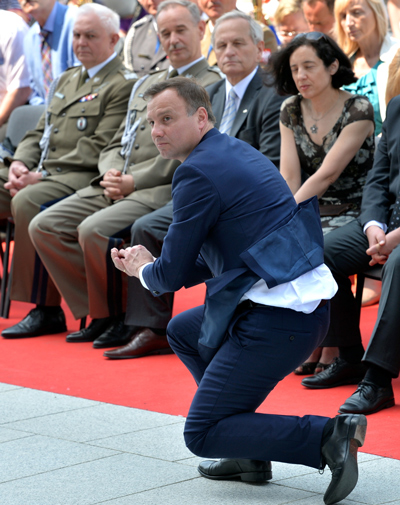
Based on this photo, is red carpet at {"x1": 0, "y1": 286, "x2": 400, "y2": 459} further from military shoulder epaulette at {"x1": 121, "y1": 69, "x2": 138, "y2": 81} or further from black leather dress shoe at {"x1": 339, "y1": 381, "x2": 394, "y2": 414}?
military shoulder epaulette at {"x1": 121, "y1": 69, "x2": 138, "y2": 81}

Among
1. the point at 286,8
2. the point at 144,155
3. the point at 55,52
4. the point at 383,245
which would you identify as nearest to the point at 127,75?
the point at 144,155

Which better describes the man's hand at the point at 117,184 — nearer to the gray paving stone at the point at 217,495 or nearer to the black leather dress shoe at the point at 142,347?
the black leather dress shoe at the point at 142,347

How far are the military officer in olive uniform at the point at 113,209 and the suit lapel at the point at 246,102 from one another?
1.44 feet

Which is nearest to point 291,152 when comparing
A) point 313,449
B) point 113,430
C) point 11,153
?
point 113,430

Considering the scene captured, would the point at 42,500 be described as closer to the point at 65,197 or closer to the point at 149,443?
the point at 149,443

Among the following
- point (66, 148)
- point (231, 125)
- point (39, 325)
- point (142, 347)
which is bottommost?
point (39, 325)

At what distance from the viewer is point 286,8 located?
6129mm

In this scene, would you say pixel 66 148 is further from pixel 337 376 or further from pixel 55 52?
pixel 337 376

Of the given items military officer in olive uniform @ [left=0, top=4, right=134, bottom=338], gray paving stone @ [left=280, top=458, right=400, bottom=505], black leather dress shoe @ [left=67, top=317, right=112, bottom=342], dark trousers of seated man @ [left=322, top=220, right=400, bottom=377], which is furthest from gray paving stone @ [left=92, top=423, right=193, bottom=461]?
military officer in olive uniform @ [left=0, top=4, right=134, bottom=338]

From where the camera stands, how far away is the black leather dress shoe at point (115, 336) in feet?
15.6

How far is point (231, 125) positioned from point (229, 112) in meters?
0.09

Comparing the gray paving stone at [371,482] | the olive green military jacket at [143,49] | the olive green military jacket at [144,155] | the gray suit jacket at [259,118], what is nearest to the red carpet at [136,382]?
the gray paving stone at [371,482]

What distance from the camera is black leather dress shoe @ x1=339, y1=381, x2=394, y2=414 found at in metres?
3.23

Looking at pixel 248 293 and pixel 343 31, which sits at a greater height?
pixel 343 31
